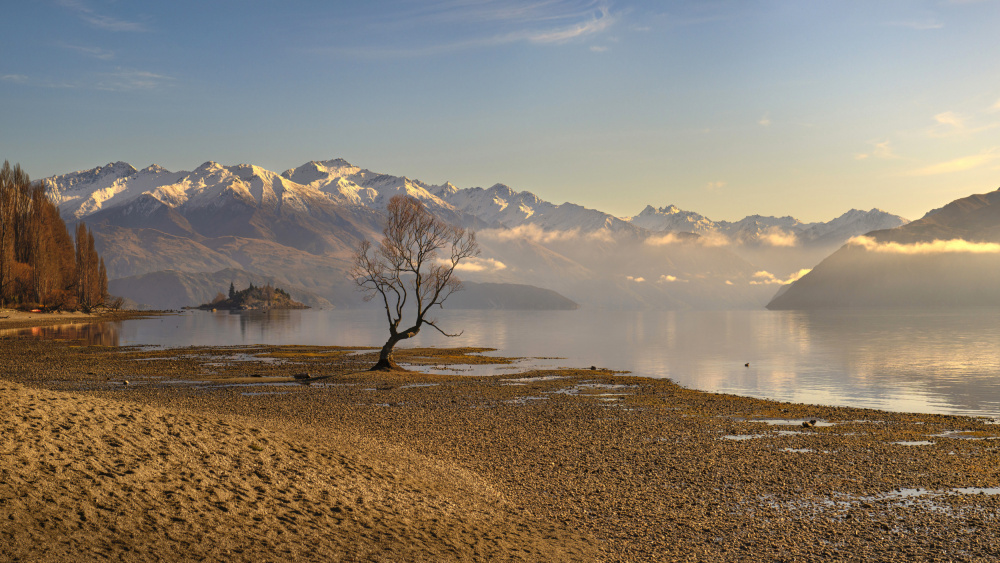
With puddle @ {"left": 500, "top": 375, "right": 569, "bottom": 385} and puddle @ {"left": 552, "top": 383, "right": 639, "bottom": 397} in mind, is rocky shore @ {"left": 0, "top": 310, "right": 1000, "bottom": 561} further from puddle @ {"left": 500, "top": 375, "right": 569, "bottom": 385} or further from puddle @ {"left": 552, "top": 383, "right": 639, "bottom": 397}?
puddle @ {"left": 500, "top": 375, "right": 569, "bottom": 385}

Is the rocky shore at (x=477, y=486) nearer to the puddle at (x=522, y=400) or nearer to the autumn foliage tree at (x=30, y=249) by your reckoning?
the puddle at (x=522, y=400)

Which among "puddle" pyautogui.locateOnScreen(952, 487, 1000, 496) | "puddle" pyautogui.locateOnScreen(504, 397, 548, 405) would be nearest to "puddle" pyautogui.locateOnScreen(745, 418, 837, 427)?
"puddle" pyautogui.locateOnScreen(952, 487, 1000, 496)

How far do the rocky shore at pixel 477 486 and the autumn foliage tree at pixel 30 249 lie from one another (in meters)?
148

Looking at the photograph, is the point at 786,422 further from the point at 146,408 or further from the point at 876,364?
the point at 876,364

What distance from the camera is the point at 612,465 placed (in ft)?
71.8

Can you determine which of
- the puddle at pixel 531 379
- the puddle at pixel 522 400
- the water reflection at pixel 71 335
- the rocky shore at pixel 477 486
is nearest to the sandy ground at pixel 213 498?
the rocky shore at pixel 477 486

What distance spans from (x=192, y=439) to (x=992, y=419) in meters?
38.5

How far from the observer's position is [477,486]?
19.0 metres

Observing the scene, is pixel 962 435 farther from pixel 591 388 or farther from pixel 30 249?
pixel 30 249

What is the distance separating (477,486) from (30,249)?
179046mm

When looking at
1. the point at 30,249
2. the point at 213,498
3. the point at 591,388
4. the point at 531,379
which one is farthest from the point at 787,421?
the point at 30,249

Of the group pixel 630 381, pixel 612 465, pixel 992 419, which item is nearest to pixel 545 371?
pixel 630 381

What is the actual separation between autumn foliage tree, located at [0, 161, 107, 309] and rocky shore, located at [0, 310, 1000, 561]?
5830 inches

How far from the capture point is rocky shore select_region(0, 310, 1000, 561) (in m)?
13.4
